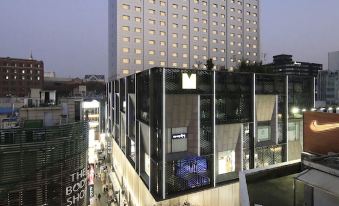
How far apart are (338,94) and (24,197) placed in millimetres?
107039

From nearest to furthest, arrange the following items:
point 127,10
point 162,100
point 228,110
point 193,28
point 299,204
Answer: point 299,204, point 162,100, point 228,110, point 127,10, point 193,28

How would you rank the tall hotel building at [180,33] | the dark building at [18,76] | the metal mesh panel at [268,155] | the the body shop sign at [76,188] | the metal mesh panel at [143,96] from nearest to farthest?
the the body shop sign at [76,188], the metal mesh panel at [143,96], the metal mesh panel at [268,155], the tall hotel building at [180,33], the dark building at [18,76]

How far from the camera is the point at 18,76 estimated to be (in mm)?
Answer: 101250

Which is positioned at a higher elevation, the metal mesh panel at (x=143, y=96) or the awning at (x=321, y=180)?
the metal mesh panel at (x=143, y=96)

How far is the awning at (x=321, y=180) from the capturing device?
7023 mm

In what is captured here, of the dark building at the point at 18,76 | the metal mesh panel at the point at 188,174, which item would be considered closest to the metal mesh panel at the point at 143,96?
the metal mesh panel at the point at 188,174

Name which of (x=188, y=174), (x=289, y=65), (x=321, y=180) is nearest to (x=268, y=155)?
(x=188, y=174)

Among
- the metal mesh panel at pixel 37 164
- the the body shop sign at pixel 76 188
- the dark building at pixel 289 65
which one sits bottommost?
the the body shop sign at pixel 76 188

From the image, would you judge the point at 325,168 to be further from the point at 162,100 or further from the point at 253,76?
the point at 253,76

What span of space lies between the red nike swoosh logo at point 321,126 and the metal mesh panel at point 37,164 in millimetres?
12807

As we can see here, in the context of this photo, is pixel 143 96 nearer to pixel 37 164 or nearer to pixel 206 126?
Result: pixel 206 126

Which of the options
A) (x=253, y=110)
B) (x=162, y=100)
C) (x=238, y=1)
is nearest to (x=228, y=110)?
(x=253, y=110)

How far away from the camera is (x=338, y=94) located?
95.6 m

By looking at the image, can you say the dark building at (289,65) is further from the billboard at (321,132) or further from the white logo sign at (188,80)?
→ the billboard at (321,132)
